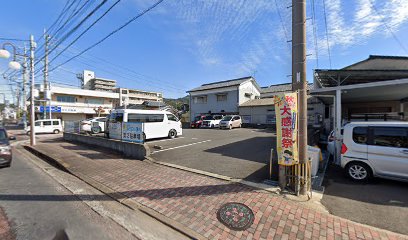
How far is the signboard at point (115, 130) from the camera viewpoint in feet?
34.2

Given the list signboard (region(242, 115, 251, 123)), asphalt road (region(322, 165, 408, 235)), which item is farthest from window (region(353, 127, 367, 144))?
signboard (region(242, 115, 251, 123))

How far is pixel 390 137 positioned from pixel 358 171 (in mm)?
1172

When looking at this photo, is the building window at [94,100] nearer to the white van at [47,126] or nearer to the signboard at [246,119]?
the white van at [47,126]

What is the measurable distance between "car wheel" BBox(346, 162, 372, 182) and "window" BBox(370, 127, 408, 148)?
2.27ft

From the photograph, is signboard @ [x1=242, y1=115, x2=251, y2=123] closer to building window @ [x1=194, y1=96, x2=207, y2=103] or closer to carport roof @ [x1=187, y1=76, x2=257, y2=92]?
carport roof @ [x1=187, y1=76, x2=257, y2=92]

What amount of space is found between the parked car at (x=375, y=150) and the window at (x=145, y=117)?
10.1 meters

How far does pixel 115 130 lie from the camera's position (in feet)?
35.7

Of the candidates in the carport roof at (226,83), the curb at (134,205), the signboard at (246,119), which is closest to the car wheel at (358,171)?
the curb at (134,205)

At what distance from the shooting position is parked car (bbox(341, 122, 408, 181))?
178 inches

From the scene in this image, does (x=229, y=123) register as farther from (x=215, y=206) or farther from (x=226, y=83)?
(x=215, y=206)

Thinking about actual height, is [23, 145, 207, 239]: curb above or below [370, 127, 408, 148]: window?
below

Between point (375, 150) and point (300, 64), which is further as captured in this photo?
point (375, 150)

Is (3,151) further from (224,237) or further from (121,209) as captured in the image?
(224,237)

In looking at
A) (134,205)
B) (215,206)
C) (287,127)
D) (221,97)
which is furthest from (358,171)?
(221,97)
